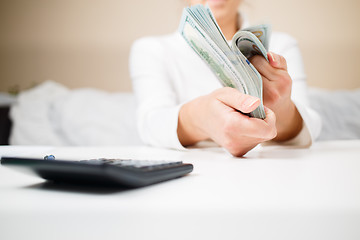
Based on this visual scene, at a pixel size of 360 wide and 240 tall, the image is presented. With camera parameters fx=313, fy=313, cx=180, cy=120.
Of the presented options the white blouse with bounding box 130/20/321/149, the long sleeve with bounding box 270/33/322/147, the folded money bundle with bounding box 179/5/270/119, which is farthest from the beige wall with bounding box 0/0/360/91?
the folded money bundle with bounding box 179/5/270/119

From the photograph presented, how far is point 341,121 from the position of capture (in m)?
1.43

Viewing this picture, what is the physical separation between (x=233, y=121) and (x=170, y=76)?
65cm

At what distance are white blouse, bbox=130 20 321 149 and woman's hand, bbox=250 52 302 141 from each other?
134mm

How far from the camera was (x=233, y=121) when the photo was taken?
0.52 meters

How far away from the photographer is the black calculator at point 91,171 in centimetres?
26

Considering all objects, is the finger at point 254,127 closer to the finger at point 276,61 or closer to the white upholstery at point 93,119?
the finger at point 276,61

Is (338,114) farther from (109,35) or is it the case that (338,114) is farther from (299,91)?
(109,35)

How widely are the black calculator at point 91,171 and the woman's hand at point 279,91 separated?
31 cm

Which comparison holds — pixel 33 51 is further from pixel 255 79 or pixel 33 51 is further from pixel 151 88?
pixel 255 79

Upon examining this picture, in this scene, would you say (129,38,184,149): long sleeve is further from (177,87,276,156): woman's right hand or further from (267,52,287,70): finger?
(267,52,287,70): finger

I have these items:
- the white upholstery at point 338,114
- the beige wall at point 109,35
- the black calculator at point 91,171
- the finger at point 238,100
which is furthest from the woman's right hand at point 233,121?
the beige wall at point 109,35

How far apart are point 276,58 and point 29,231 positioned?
17.7 inches

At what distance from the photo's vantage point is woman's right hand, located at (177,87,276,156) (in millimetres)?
503

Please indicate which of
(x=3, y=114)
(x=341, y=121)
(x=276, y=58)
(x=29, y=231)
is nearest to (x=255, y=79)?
(x=276, y=58)
